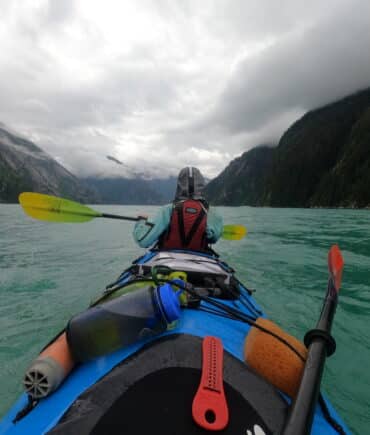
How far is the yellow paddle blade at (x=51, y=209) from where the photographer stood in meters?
5.18

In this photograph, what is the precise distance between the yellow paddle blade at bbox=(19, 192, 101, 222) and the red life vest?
2216mm

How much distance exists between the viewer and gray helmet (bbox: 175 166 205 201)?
4648 millimetres

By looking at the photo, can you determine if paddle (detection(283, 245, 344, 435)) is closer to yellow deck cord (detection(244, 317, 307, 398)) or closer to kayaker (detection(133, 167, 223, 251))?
yellow deck cord (detection(244, 317, 307, 398))

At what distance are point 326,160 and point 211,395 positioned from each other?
373 ft

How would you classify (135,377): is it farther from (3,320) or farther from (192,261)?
(3,320)

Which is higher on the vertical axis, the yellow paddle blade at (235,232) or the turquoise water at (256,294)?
the yellow paddle blade at (235,232)

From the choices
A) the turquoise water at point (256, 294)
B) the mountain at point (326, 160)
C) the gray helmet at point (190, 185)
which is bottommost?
the turquoise water at point (256, 294)

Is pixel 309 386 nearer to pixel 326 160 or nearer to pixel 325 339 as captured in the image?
pixel 325 339

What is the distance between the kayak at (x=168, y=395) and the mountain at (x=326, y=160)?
253 ft

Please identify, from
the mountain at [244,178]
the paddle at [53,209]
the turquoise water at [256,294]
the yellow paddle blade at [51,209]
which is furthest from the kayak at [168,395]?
the mountain at [244,178]

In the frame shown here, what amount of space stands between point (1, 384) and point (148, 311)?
2371 millimetres

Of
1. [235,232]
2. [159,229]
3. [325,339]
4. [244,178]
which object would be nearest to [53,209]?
[159,229]

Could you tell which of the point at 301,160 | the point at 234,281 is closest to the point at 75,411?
the point at 234,281

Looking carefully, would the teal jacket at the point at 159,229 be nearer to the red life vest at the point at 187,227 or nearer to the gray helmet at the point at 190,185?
the red life vest at the point at 187,227
